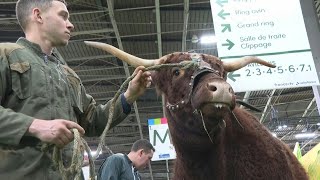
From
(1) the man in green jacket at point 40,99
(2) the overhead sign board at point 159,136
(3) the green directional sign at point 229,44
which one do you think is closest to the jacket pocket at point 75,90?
(1) the man in green jacket at point 40,99

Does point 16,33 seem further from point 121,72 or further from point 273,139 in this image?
point 273,139

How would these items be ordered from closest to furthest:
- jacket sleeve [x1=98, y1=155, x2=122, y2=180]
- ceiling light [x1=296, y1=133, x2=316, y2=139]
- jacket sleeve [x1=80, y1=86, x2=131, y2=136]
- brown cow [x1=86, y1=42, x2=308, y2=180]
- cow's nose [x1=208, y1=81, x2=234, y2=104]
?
cow's nose [x1=208, y1=81, x2=234, y2=104] < jacket sleeve [x1=80, y1=86, x2=131, y2=136] < brown cow [x1=86, y1=42, x2=308, y2=180] < jacket sleeve [x1=98, y1=155, x2=122, y2=180] < ceiling light [x1=296, y1=133, x2=316, y2=139]

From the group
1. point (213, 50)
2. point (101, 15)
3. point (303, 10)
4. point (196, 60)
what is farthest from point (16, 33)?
point (196, 60)

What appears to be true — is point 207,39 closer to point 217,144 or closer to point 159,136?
point 159,136

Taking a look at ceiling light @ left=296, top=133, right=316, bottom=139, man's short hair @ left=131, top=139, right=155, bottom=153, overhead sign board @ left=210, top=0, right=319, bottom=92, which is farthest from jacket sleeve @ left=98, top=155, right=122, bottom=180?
ceiling light @ left=296, top=133, right=316, bottom=139

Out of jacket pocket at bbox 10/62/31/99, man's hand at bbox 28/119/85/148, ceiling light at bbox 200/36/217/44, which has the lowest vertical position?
man's hand at bbox 28/119/85/148

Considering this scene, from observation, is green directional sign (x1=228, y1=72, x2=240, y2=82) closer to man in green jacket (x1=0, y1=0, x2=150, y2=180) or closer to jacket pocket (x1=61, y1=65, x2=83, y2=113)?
man in green jacket (x1=0, y1=0, x2=150, y2=180)

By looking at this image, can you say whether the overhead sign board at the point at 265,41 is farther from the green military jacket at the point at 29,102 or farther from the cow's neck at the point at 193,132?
the green military jacket at the point at 29,102

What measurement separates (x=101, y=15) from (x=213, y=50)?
417 cm

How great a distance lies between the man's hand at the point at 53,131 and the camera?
2.05m

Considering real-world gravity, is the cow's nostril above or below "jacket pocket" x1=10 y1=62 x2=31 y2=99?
below

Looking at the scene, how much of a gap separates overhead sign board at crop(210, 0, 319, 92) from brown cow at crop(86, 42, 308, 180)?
1.50 meters

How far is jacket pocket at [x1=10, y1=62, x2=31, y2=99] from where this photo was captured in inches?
93.6

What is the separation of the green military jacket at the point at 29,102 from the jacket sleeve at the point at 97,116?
14 centimetres
